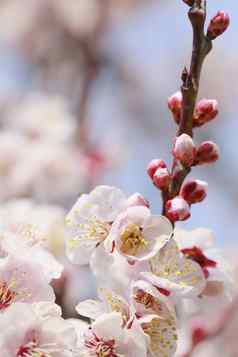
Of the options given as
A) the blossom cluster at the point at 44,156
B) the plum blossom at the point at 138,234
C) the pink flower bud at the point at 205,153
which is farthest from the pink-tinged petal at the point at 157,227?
the blossom cluster at the point at 44,156

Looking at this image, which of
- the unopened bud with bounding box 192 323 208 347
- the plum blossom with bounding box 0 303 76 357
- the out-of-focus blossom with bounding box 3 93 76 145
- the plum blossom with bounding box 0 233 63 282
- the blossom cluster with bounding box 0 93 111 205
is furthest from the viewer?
the out-of-focus blossom with bounding box 3 93 76 145

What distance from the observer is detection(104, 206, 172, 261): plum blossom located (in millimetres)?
1139

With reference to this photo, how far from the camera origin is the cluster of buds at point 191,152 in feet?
3.66

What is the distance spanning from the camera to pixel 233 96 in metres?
5.36

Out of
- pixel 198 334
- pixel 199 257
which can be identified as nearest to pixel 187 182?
pixel 199 257

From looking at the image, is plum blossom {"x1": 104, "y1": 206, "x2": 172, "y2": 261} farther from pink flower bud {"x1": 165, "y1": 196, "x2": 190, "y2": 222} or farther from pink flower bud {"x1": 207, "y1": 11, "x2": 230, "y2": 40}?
pink flower bud {"x1": 207, "y1": 11, "x2": 230, "y2": 40}

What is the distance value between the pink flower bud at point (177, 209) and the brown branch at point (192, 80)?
0.08 feet

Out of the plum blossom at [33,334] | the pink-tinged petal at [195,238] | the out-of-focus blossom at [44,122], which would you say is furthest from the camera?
the out-of-focus blossom at [44,122]

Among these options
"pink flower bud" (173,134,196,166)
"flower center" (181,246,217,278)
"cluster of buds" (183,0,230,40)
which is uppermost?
"cluster of buds" (183,0,230,40)

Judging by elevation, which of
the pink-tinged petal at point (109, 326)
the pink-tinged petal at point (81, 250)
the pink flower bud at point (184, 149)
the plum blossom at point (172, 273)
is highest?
the pink flower bud at point (184, 149)

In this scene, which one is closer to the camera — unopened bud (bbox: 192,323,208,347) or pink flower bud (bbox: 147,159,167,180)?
pink flower bud (bbox: 147,159,167,180)

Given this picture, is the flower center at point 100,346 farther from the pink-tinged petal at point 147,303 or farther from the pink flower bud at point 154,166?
the pink flower bud at point 154,166

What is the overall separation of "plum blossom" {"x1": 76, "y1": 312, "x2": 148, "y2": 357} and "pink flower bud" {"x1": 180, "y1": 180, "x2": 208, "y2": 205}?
0.20 meters

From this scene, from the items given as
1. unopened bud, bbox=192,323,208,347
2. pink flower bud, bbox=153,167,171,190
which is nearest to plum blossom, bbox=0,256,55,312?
pink flower bud, bbox=153,167,171,190
